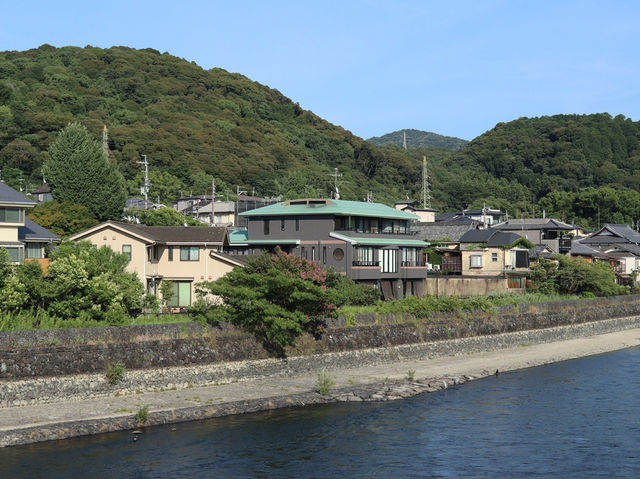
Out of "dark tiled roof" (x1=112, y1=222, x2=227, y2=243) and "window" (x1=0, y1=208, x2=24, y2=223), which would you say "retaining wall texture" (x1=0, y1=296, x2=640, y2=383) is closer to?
"dark tiled roof" (x1=112, y1=222, x2=227, y2=243)

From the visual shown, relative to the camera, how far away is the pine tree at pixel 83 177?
2896 inches

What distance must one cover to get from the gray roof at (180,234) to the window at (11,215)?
19.9 feet

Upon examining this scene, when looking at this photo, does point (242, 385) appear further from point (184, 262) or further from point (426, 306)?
point (426, 306)

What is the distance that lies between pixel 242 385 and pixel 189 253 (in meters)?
17.5

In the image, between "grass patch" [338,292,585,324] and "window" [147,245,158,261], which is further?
"window" [147,245,158,261]

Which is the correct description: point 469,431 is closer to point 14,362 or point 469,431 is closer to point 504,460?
point 504,460

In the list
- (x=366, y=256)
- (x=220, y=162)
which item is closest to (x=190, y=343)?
(x=366, y=256)

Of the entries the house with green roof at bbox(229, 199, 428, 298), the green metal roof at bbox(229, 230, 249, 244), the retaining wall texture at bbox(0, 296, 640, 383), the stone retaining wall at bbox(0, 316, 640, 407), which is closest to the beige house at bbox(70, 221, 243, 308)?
the house with green roof at bbox(229, 199, 428, 298)

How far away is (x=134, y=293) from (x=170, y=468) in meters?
17.9

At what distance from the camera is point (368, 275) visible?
61.6m

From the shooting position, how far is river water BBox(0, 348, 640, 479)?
26.7 meters

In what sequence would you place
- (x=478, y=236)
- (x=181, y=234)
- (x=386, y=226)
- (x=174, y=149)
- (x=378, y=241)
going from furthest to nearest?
1. (x=174, y=149)
2. (x=478, y=236)
3. (x=386, y=226)
4. (x=378, y=241)
5. (x=181, y=234)

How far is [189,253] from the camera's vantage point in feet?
177

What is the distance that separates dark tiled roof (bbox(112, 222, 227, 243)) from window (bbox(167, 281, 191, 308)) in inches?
122
